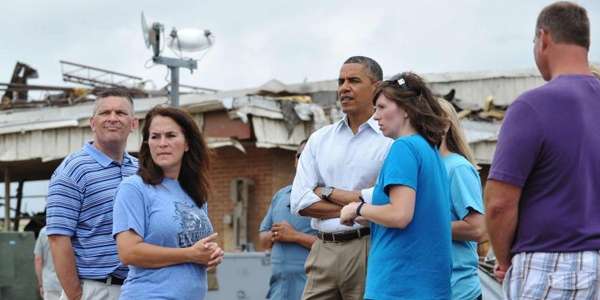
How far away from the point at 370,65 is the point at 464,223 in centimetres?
123

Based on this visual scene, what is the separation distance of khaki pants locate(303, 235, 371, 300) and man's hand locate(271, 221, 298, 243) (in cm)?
191

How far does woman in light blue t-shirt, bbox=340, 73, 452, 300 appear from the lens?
4.99 metres

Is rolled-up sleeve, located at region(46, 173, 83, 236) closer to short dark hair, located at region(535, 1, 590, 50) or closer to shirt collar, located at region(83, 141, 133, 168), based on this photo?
shirt collar, located at region(83, 141, 133, 168)

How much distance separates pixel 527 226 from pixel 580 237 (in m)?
0.22

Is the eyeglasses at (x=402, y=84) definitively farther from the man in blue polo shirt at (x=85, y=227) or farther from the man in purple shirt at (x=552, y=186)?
the man in blue polo shirt at (x=85, y=227)

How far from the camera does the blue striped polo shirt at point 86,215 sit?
20.0 feet

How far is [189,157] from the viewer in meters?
5.86

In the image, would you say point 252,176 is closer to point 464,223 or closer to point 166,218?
point 464,223

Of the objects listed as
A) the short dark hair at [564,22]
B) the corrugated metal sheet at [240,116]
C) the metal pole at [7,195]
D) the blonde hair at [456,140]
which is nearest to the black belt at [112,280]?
the blonde hair at [456,140]

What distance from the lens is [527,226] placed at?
4.36 meters

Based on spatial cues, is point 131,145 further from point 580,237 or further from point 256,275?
point 580,237

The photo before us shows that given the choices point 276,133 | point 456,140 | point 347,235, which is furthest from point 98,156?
point 276,133

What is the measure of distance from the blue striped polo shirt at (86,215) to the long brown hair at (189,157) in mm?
553

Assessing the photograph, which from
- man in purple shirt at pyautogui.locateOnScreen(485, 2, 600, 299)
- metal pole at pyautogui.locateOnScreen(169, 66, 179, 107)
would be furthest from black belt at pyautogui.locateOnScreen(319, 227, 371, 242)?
metal pole at pyautogui.locateOnScreen(169, 66, 179, 107)
